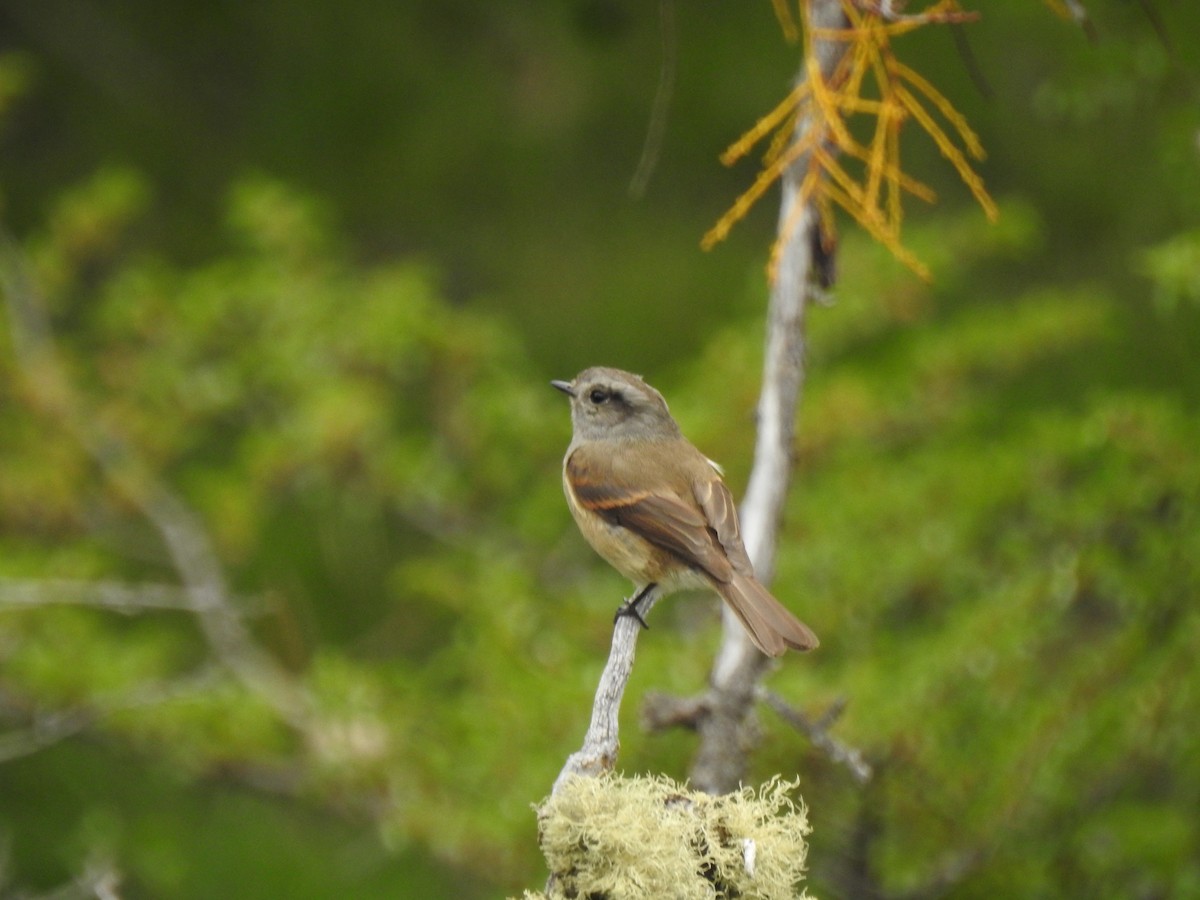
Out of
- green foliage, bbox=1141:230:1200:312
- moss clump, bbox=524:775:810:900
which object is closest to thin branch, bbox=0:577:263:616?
moss clump, bbox=524:775:810:900

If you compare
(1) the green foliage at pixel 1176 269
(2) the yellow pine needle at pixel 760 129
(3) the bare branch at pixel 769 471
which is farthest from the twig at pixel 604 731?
(1) the green foliage at pixel 1176 269

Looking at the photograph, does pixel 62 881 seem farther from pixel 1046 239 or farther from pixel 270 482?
pixel 1046 239

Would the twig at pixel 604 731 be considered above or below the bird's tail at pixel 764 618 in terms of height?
below

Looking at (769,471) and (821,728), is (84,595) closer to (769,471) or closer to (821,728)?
(769,471)

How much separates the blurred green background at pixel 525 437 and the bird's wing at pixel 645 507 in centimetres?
85

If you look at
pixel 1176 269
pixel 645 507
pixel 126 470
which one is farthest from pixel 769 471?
pixel 126 470

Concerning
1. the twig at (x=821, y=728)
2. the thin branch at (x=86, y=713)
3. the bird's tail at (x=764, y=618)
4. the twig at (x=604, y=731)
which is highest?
the thin branch at (x=86, y=713)

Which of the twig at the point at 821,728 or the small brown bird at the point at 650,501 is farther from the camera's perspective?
the small brown bird at the point at 650,501

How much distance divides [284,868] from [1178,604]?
4488mm

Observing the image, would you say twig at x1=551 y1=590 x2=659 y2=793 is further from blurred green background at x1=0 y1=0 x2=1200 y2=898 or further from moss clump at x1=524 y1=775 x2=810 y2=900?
blurred green background at x1=0 y1=0 x2=1200 y2=898

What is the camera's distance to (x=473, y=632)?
5805 millimetres

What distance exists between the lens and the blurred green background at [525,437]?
472cm

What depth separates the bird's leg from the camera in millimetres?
3585

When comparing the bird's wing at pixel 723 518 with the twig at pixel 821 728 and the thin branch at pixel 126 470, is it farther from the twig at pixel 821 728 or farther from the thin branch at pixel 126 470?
the thin branch at pixel 126 470
